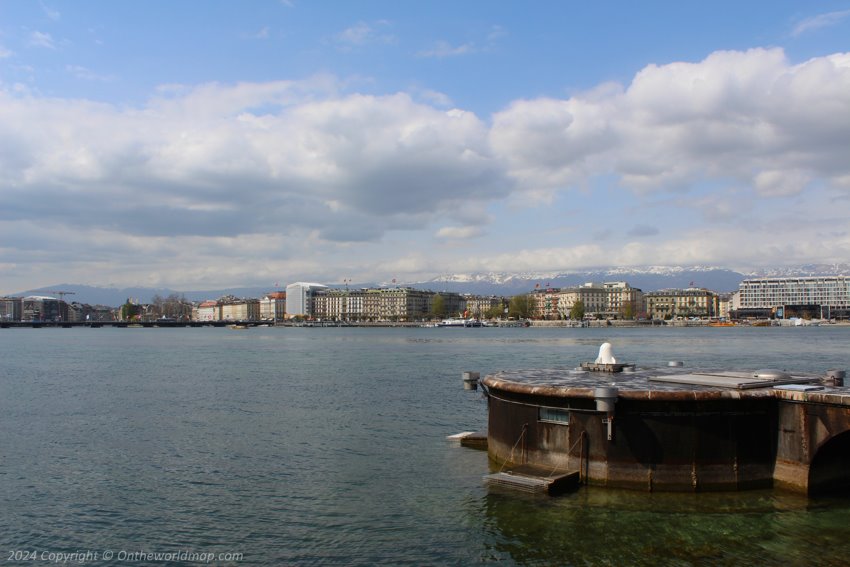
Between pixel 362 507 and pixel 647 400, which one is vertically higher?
pixel 647 400

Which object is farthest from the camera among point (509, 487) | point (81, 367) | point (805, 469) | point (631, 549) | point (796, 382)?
point (81, 367)

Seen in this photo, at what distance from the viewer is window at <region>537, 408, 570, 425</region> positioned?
22703 mm

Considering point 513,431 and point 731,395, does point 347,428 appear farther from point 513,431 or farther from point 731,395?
point 731,395

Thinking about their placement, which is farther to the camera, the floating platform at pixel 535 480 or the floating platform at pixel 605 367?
the floating platform at pixel 605 367

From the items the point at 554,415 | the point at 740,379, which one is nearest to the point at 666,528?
the point at 554,415

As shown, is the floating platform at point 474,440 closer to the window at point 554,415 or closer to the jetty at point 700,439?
the window at point 554,415

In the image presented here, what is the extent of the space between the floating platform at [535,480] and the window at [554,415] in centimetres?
167

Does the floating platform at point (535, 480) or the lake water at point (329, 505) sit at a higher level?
the floating platform at point (535, 480)

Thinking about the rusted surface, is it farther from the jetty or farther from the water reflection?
the water reflection

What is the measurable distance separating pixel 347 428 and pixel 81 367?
6014cm

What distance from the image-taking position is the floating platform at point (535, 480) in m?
21.4

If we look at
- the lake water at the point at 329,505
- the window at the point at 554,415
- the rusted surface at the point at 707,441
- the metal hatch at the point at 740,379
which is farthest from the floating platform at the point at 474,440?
the rusted surface at the point at 707,441

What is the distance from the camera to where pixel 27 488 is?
2480cm

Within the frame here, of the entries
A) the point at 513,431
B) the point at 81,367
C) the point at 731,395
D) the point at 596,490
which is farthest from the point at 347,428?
the point at 81,367
